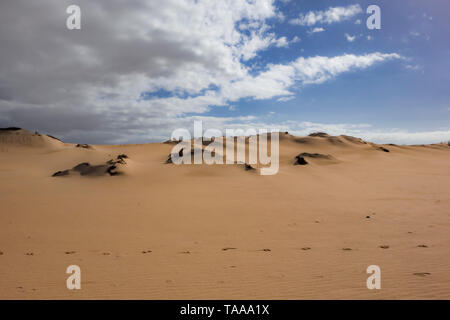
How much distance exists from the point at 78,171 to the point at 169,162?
21.3ft

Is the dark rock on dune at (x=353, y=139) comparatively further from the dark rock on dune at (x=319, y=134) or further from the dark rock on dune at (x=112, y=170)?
the dark rock on dune at (x=112, y=170)

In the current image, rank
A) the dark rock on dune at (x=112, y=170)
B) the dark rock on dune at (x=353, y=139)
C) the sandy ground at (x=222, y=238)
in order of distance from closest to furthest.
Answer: the sandy ground at (x=222, y=238) < the dark rock on dune at (x=112, y=170) < the dark rock on dune at (x=353, y=139)

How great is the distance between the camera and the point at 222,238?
22.6 feet

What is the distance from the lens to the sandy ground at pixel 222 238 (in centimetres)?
438

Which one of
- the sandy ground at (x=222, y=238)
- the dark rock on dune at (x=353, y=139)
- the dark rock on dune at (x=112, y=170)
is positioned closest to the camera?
the sandy ground at (x=222, y=238)

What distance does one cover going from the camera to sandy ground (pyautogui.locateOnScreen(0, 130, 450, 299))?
14.4ft

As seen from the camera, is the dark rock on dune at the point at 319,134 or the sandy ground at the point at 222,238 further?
the dark rock on dune at the point at 319,134

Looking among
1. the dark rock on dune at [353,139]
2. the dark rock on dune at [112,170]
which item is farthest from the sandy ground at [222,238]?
the dark rock on dune at [353,139]

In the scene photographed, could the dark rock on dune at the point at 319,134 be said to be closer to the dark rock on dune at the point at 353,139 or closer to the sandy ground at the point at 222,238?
the dark rock on dune at the point at 353,139

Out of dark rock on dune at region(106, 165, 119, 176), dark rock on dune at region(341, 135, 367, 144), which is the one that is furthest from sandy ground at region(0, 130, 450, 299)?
dark rock on dune at region(341, 135, 367, 144)

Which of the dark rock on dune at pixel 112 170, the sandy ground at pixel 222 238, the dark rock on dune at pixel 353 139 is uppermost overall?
the dark rock on dune at pixel 353 139

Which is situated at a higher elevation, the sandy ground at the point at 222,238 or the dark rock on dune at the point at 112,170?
the dark rock on dune at the point at 112,170
